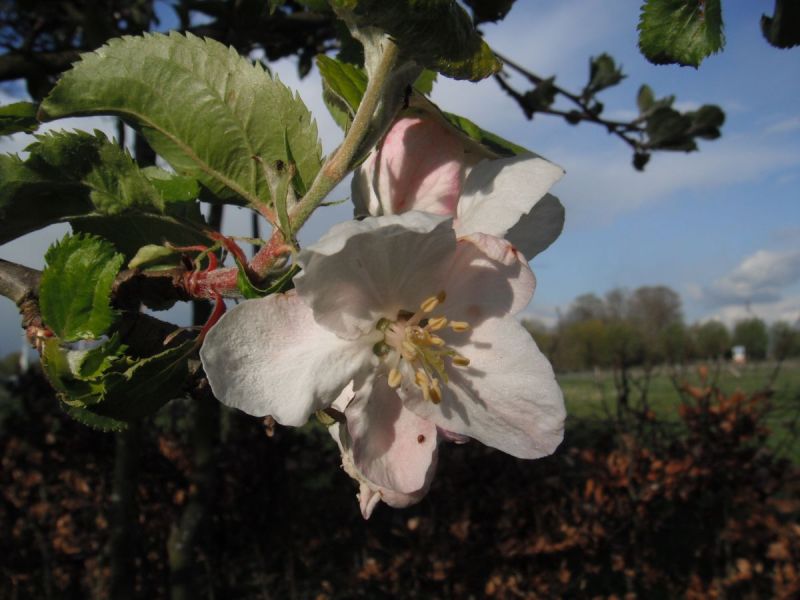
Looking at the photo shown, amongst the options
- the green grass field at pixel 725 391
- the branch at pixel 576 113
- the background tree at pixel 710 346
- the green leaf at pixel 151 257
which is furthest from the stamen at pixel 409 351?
the background tree at pixel 710 346

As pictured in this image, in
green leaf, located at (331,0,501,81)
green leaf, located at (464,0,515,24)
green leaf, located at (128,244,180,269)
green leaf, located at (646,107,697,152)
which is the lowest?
green leaf, located at (128,244,180,269)

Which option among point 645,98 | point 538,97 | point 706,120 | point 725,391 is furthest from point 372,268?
point 725,391

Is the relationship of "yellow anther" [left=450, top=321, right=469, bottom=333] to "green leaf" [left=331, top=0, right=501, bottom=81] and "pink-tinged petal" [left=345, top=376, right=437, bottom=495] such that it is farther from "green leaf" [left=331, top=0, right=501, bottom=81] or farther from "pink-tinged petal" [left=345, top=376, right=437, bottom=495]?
"green leaf" [left=331, top=0, right=501, bottom=81]

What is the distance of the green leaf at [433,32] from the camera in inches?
15.3

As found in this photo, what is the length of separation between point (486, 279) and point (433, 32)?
206 mm

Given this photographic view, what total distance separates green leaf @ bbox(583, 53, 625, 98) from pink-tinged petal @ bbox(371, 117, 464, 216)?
2.30 meters

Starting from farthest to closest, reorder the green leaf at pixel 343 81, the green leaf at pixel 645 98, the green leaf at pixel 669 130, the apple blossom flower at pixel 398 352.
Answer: the green leaf at pixel 645 98, the green leaf at pixel 669 130, the green leaf at pixel 343 81, the apple blossom flower at pixel 398 352

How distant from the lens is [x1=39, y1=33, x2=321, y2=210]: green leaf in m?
0.62

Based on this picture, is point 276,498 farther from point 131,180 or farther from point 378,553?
point 131,180

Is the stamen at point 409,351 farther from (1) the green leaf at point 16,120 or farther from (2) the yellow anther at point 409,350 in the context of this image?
(1) the green leaf at point 16,120

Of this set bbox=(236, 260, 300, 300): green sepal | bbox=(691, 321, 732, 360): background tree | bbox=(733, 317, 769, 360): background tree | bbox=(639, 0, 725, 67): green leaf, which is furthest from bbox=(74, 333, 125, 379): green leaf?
bbox=(733, 317, 769, 360): background tree

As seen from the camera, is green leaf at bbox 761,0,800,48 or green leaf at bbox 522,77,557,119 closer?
green leaf at bbox 761,0,800,48

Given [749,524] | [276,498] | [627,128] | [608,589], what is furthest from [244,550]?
[627,128]

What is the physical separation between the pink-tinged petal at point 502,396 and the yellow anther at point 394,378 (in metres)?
0.03
